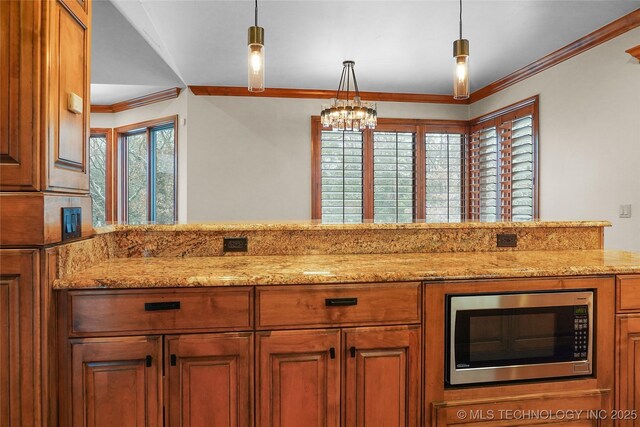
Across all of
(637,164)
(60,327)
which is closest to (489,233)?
(637,164)

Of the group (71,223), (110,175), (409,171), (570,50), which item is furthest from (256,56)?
(110,175)

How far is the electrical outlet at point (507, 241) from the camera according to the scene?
7.04ft

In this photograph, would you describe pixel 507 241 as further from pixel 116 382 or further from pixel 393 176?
pixel 393 176

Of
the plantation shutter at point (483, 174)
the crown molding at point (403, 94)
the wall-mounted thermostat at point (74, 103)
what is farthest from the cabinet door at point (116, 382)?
the plantation shutter at point (483, 174)

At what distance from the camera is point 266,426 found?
1495 millimetres

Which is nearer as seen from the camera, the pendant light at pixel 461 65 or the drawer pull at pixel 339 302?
the drawer pull at pixel 339 302

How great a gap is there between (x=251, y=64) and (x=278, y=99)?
315cm

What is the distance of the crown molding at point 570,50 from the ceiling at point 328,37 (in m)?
0.06

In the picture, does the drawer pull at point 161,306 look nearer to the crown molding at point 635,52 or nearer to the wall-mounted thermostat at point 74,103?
the wall-mounted thermostat at point 74,103

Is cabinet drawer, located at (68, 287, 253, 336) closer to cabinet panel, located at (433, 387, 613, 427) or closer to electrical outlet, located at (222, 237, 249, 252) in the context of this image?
electrical outlet, located at (222, 237, 249, 252)

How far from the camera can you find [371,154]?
17.0ft

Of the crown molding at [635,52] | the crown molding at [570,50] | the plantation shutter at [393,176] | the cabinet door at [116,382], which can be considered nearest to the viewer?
the cabinet door at [116,382]

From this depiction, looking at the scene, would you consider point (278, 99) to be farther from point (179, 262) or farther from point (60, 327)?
point (60, 327)

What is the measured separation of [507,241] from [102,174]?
5259mm
